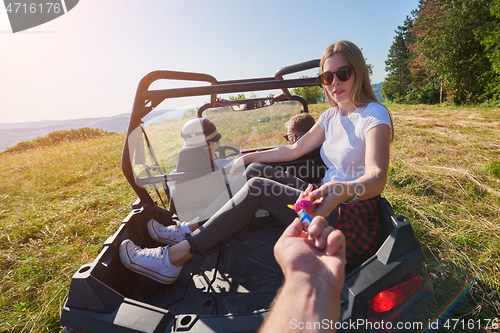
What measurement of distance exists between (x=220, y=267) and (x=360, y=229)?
1.10 m

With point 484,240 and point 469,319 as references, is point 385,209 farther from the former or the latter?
point 484,240

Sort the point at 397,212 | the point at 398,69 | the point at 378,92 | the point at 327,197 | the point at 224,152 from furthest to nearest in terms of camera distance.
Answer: the point at 378,92, the point at 398,69, the point at 224,152, the point at 397,212, the point at 327,197

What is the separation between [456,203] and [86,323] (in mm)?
3561

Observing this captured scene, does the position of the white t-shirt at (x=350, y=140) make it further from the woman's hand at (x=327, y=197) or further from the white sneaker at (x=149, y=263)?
the white sneaker at (x=149, y=263)

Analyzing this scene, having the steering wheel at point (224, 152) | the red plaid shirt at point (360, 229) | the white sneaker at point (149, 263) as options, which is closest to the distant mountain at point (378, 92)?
the red plaid shirt at point (360, 229)

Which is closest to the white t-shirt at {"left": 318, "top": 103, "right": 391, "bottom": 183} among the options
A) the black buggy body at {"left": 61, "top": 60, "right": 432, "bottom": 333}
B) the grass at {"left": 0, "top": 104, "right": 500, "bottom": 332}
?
the black buggy body at {"left": 61, "top": 60, "right": 432, "bottom": 333}

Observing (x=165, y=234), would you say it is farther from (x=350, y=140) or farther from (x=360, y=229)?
(x=350, y=140)

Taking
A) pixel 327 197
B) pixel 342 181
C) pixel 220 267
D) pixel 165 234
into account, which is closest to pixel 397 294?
pixel 327 197

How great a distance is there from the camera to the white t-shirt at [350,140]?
1.59 meters

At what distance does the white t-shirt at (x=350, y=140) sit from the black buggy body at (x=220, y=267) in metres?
0.31

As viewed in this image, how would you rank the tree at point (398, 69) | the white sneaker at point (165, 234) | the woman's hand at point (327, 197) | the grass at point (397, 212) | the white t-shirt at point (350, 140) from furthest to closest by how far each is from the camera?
the tree at point (398, 69) < the white sneaker at point (165, 234) < the grass at point (397, 212) < the white t-shirt at point (350, 140) < the woman's hand at point (327, 197)

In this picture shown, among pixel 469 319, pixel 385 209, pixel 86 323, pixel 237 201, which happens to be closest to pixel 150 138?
pixel 237 201

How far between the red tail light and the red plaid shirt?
0.24 metres

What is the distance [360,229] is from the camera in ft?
4.69
